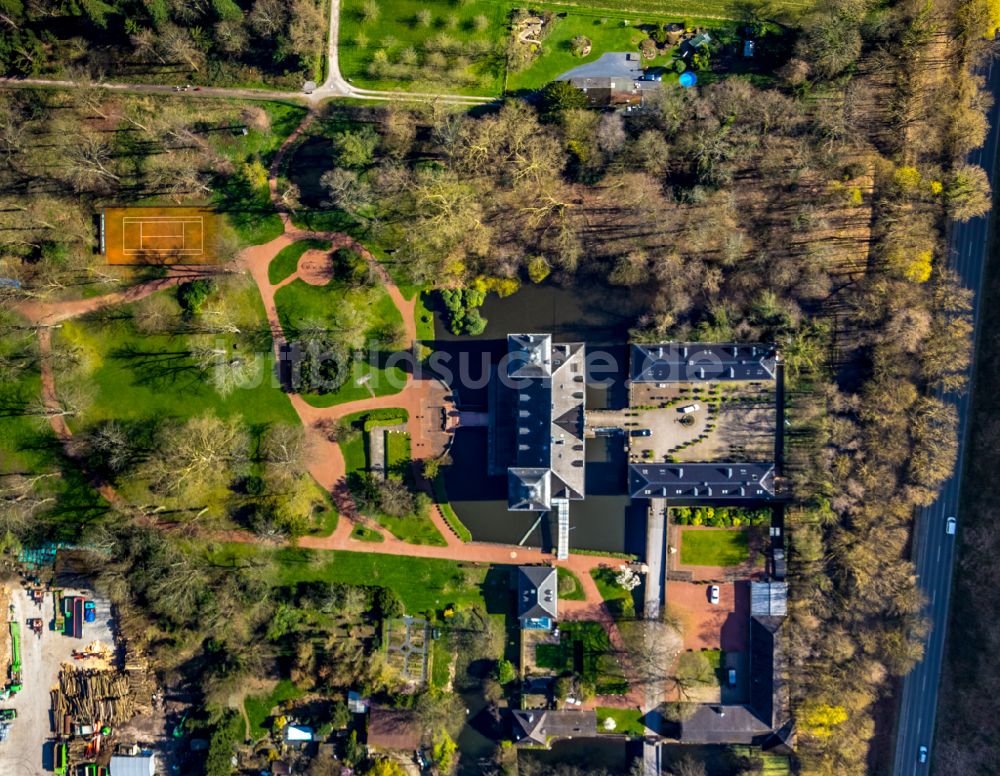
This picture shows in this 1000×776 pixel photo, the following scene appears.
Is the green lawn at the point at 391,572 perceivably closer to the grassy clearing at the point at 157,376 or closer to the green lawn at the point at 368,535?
the green lawn at the point at 368,535

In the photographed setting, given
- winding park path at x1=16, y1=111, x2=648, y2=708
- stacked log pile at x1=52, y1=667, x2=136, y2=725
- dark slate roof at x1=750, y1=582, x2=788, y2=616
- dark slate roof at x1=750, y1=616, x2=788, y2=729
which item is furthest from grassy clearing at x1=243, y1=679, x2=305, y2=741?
dark slate roof at x1=750, y1=582, x2=788, y2=616

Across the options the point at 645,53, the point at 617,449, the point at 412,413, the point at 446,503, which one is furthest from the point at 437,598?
the point at 645,53

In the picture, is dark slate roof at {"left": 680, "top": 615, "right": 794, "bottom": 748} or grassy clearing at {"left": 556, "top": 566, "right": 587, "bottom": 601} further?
grassy clearing at {"left": 556, "top": 566, "right": 587, "bottom": 601}

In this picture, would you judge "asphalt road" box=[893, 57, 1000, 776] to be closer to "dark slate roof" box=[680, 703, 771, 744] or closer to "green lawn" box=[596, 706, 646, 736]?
"dark slate roof" box=[680, 703, 771, 744]

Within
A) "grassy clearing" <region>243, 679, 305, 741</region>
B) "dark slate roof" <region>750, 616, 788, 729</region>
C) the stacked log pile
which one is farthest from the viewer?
"grassy clearing" <region>243, 679, 305, 741</region>

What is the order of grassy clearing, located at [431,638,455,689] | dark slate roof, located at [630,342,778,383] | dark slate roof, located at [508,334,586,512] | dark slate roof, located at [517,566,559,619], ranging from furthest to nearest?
grassy clearing, located at [431,638,455,689] < dark slate roof, located at [517,566,559,619] < dark slate roof, located at [630,342,778,383] < dark slate roof, located at [508,334,586,512]

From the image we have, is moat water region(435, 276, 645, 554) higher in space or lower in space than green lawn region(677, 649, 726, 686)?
higher

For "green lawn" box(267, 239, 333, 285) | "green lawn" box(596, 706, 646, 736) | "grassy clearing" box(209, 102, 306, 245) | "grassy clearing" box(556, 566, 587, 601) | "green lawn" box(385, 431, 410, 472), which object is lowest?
"green lawn" box(596, 706, 646, 736)

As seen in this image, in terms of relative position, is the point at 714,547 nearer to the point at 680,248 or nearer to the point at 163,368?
the point at 680,248
